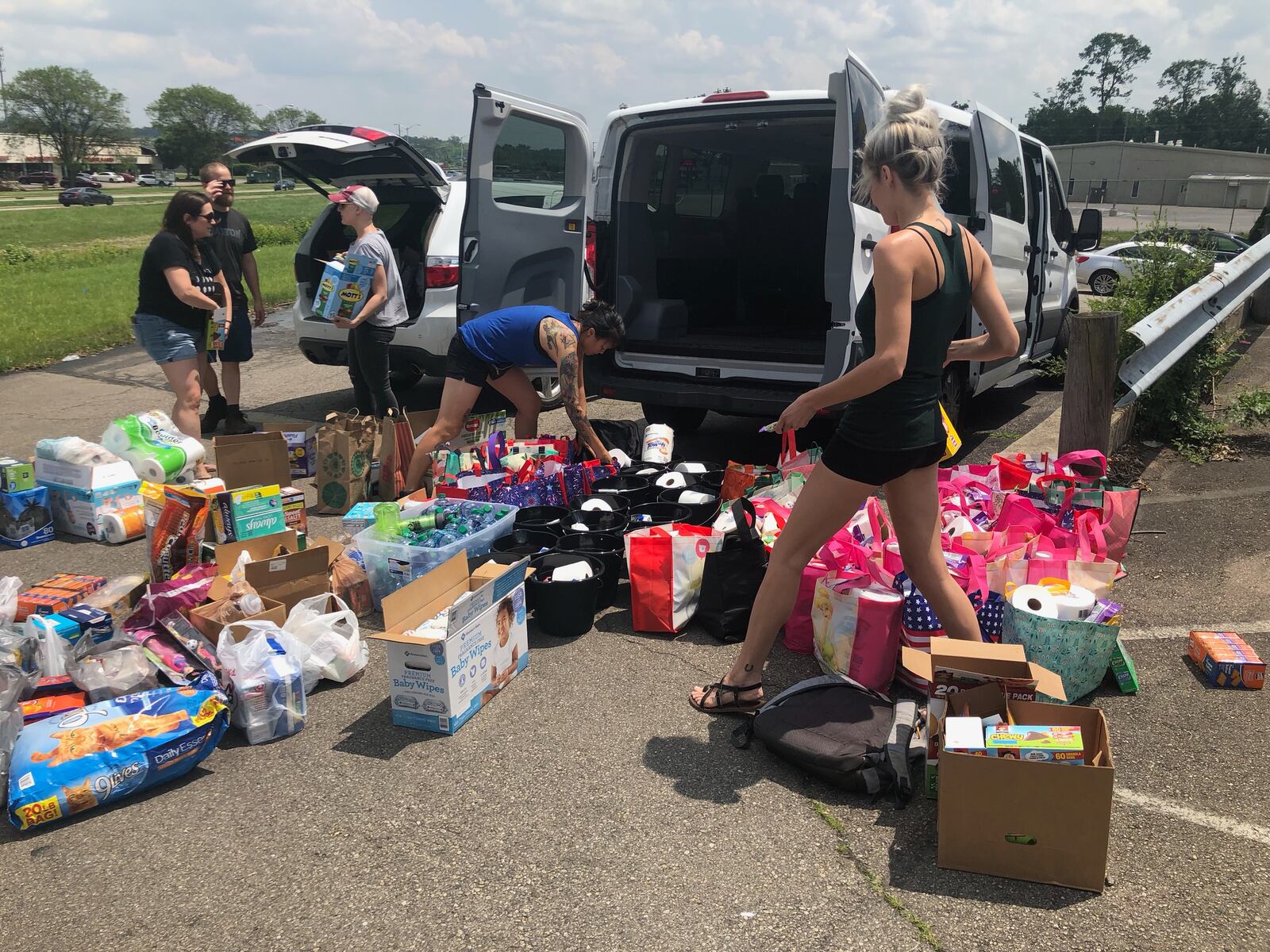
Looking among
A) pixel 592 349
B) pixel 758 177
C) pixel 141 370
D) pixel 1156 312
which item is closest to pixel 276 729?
pixel 592 349

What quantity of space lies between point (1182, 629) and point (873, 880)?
2.16m

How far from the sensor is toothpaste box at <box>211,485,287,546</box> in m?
4.44

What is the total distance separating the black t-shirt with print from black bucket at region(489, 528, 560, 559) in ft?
10.1

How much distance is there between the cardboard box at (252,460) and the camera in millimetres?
5184

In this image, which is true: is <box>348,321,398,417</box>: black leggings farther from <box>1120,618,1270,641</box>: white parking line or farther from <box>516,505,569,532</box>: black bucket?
<box>1120,618,1270,641</box>: white parking line

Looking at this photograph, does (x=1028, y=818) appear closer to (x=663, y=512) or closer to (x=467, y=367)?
(x=663, y=512)

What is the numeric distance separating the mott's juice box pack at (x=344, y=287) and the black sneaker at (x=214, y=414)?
5.94 feet

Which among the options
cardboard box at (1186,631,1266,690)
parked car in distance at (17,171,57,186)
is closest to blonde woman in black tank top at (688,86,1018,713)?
cardboard box at (1186,631,1266,690)

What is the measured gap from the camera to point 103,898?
7.77 feet

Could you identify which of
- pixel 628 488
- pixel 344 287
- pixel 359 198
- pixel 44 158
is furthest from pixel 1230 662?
pixel 44 158

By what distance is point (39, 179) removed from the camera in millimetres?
86625

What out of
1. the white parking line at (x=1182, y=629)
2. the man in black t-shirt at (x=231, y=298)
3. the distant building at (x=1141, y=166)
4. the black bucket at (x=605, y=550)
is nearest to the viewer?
the white parking line at (x=1182, y=629)

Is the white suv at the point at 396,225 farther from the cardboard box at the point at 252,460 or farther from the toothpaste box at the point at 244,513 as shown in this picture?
the toothpaste box at the point at 244,513

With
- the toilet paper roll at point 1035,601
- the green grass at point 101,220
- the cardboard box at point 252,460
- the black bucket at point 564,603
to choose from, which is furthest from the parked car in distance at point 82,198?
the toilet paper roll at point 1035,601
